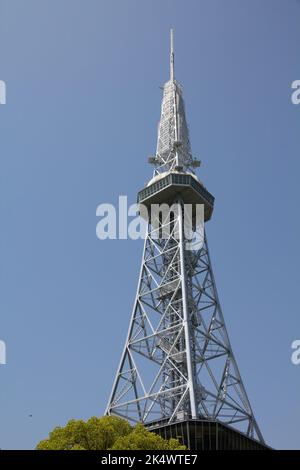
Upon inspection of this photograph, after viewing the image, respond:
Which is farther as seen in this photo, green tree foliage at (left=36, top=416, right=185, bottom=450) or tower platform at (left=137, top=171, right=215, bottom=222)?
tower platform at (left=137, top=171, right=215, bottom=222)

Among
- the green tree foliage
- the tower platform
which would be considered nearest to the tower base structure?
the green tree foliage

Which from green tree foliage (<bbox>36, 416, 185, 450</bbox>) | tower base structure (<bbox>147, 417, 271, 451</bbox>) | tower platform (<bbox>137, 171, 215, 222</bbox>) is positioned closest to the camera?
green tree foliage (<bbox>36, 416, 185, 450</bbox>)

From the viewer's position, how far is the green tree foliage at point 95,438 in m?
41.7

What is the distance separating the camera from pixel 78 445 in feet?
132

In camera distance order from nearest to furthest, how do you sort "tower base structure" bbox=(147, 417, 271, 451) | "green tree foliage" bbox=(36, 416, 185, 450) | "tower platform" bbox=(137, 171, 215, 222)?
"green tree foliage" bbox=(36, 416, 185, 450) → "tower base structure" bbox=(147, 417, 271, 451) → "tower platform" bbox=(137, 171, 215, 222)

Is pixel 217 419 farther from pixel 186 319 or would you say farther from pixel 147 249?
pixel 147 249

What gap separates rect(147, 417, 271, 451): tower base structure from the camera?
57.9 meters

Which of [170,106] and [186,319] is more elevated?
[170,106]

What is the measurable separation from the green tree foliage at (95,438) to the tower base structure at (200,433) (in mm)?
14229

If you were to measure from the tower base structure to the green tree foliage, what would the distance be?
14229mm

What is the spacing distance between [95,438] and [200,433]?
58.9 ft

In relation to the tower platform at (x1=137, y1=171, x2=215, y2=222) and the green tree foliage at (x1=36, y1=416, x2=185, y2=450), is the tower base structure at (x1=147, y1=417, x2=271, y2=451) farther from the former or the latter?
the tower platform at (x1=137, y1=171, x2=215, y2=222)
